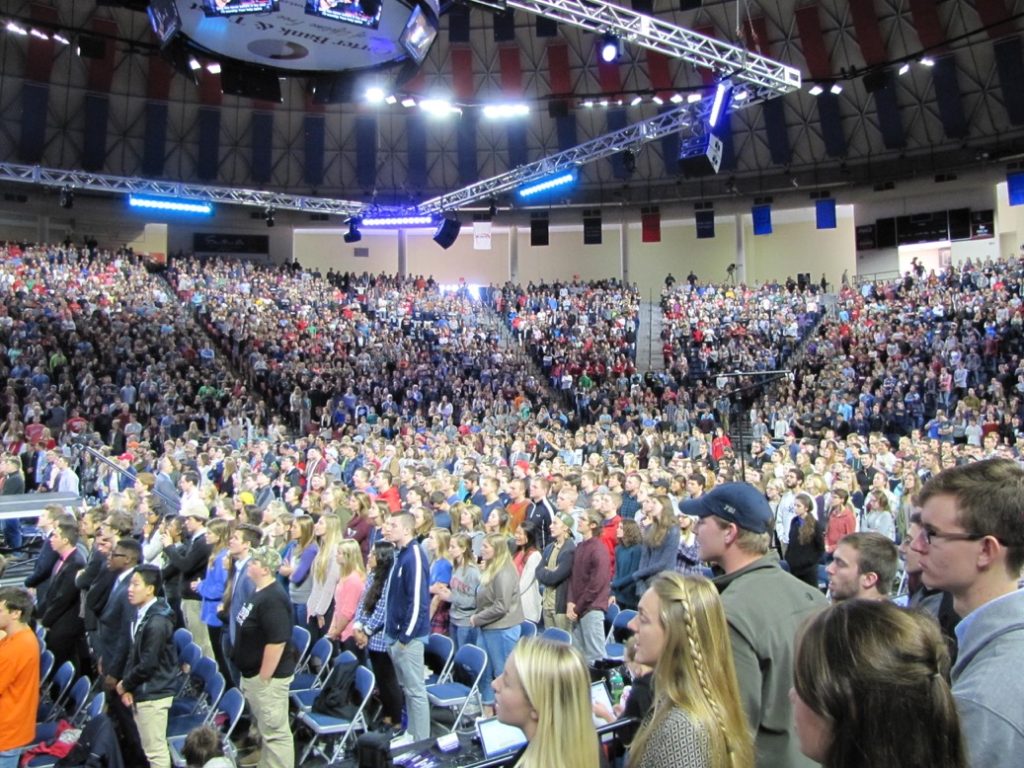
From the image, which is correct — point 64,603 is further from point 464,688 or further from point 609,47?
point 609,47

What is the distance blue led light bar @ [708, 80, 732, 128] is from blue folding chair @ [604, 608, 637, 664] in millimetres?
11877

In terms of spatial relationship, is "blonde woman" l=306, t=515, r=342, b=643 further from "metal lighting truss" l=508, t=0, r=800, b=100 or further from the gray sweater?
"metal lighting truss" l=508, t=0, r=800, b=100

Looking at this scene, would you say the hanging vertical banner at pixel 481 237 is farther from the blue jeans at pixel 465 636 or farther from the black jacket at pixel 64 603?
the black jacket at pixel 64 603

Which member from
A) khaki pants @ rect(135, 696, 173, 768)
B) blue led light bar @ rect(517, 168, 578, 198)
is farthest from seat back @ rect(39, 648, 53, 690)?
blue led light bar @ rect(517, 168, 578, 198)

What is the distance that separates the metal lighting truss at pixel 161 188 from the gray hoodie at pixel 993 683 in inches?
992

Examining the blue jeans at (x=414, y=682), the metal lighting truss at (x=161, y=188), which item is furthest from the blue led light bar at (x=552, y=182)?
the blue jeans at (x=414, y=682)

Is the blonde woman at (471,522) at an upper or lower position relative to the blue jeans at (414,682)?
upper

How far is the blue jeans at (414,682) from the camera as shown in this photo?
5785mm

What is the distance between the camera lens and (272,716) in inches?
204

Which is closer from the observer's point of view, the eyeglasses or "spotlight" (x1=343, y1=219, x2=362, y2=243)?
the eyeglasses

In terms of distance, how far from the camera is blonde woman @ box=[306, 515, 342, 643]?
6.78m

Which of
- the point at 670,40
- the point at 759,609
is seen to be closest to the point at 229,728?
the point at 759,609

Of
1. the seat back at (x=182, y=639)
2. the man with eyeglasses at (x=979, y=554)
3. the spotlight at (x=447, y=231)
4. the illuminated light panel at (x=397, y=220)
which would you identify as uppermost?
the illuminated light panel at (x=397, y=220)

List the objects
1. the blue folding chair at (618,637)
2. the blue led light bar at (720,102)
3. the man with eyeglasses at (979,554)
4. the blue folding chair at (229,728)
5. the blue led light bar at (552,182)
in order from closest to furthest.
→ the man with eyeglasses at (979,554)
the blue folding chair at (229,728)
the blue folding chair at (618,637)
the blue led light bar at (720,102)
the blue led light bar at (552,182)
